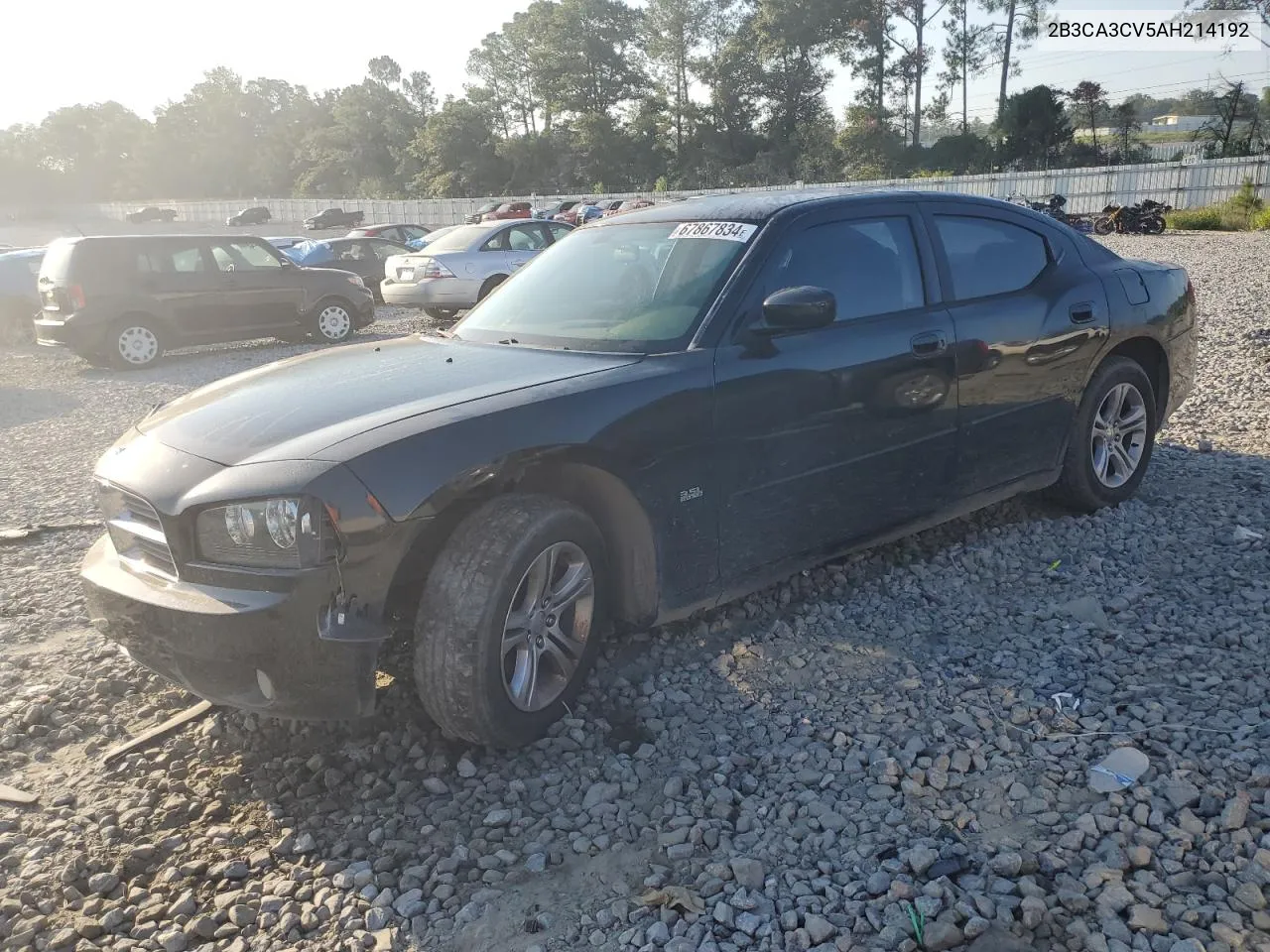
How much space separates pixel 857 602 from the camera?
4.24 metres

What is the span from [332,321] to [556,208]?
31642 millimetres

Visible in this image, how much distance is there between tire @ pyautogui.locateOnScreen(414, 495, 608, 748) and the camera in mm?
2959

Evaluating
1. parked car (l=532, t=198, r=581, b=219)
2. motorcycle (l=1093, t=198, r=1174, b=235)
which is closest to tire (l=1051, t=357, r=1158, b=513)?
motorcycle (l=1093, t=198, r=1174, b=235)

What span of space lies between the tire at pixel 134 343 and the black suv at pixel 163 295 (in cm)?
1

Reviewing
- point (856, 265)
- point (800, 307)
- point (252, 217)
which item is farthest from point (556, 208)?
point (800, 307)

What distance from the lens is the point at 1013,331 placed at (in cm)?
454

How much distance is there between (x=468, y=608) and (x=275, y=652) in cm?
55

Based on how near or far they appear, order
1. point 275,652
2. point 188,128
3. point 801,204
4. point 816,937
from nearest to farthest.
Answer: point 816,937
point 275,652
point 801,204
point 188,128

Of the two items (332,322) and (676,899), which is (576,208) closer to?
(332,322)

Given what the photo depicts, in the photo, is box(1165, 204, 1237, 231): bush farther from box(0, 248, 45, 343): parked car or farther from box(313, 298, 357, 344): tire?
box(0, 248, 45, 343): parked car

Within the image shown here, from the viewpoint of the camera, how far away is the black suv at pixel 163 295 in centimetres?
1234

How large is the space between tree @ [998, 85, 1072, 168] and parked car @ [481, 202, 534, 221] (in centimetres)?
2217

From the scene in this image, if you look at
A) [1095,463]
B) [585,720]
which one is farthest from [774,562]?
[1095,463]

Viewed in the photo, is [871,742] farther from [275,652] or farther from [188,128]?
[188,128]
